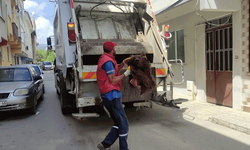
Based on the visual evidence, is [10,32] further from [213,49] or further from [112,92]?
[112,92]

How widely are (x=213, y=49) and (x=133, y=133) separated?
4.11 metres

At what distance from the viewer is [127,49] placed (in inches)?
201

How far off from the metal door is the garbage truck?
2290 mm

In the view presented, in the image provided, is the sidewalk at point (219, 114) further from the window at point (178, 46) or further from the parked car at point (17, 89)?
the parked car at point (17, 89)

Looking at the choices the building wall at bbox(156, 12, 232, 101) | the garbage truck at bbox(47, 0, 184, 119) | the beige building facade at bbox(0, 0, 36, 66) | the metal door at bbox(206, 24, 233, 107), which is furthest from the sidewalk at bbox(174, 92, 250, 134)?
the beige building facade at bbox(0, 0, 36, 66)

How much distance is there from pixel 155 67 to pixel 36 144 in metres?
2.89

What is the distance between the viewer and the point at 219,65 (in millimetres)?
6770

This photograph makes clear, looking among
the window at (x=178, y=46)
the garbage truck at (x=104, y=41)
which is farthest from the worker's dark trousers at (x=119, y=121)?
the window at (x=178, y=46)

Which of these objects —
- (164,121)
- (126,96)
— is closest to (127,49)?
(126,96)

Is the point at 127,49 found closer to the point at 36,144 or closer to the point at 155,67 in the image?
the point at 155,67

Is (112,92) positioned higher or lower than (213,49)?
lower

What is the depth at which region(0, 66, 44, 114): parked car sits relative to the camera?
19.2 ft

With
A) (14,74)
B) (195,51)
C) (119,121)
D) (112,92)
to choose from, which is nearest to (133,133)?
(119,121)

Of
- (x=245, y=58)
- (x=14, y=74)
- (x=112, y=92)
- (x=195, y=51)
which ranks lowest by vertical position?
(x=112, y=92)
